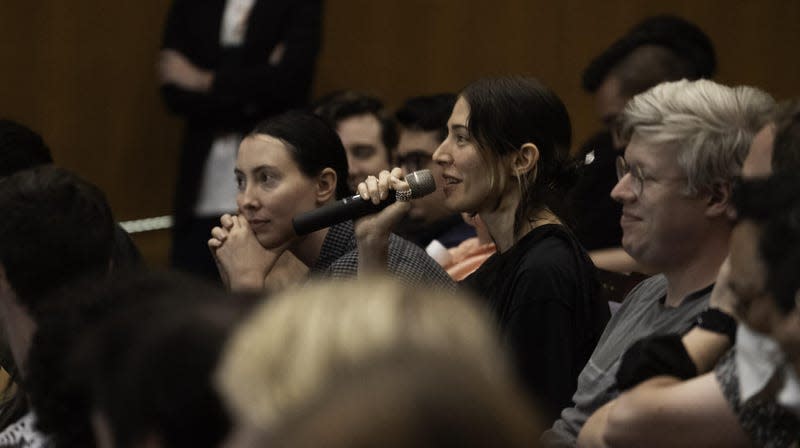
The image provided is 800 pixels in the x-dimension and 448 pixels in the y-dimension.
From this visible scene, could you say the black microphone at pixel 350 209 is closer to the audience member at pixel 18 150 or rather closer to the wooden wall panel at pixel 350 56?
the audience member at pixel 18 150

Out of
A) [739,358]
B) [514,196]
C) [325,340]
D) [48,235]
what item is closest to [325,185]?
[514,196]

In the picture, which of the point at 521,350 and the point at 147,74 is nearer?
the point at 521,350

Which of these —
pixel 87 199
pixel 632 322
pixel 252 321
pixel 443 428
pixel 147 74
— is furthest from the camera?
pixel 147 74

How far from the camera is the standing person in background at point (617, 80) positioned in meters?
3.91

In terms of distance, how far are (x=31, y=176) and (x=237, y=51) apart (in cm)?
236

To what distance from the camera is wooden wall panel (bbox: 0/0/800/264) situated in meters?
4.91

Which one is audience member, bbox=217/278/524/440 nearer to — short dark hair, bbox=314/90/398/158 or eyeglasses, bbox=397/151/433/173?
eyeglasses, bbox=397/151/433/173

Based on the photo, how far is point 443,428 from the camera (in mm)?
1004

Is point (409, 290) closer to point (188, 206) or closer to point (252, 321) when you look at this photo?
point (252, 321)

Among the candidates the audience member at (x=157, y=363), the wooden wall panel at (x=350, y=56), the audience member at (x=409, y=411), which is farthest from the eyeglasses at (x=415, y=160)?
the audience member at (x=409, y=411)

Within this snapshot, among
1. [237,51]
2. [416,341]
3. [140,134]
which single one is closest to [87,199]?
[416,341]

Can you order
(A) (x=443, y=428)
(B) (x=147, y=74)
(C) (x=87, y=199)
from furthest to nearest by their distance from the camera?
1. (B) (x=147, y=74)
2. (C) (x=87, y=199)
3. (A) (x=443, y=428)

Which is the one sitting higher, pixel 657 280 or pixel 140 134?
pixel 657 280

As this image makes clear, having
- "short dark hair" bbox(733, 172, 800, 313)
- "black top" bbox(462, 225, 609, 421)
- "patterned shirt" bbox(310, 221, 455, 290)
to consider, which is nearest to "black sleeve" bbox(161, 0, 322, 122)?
"patterned shirt" bbox(310, 221, 455, 290)
